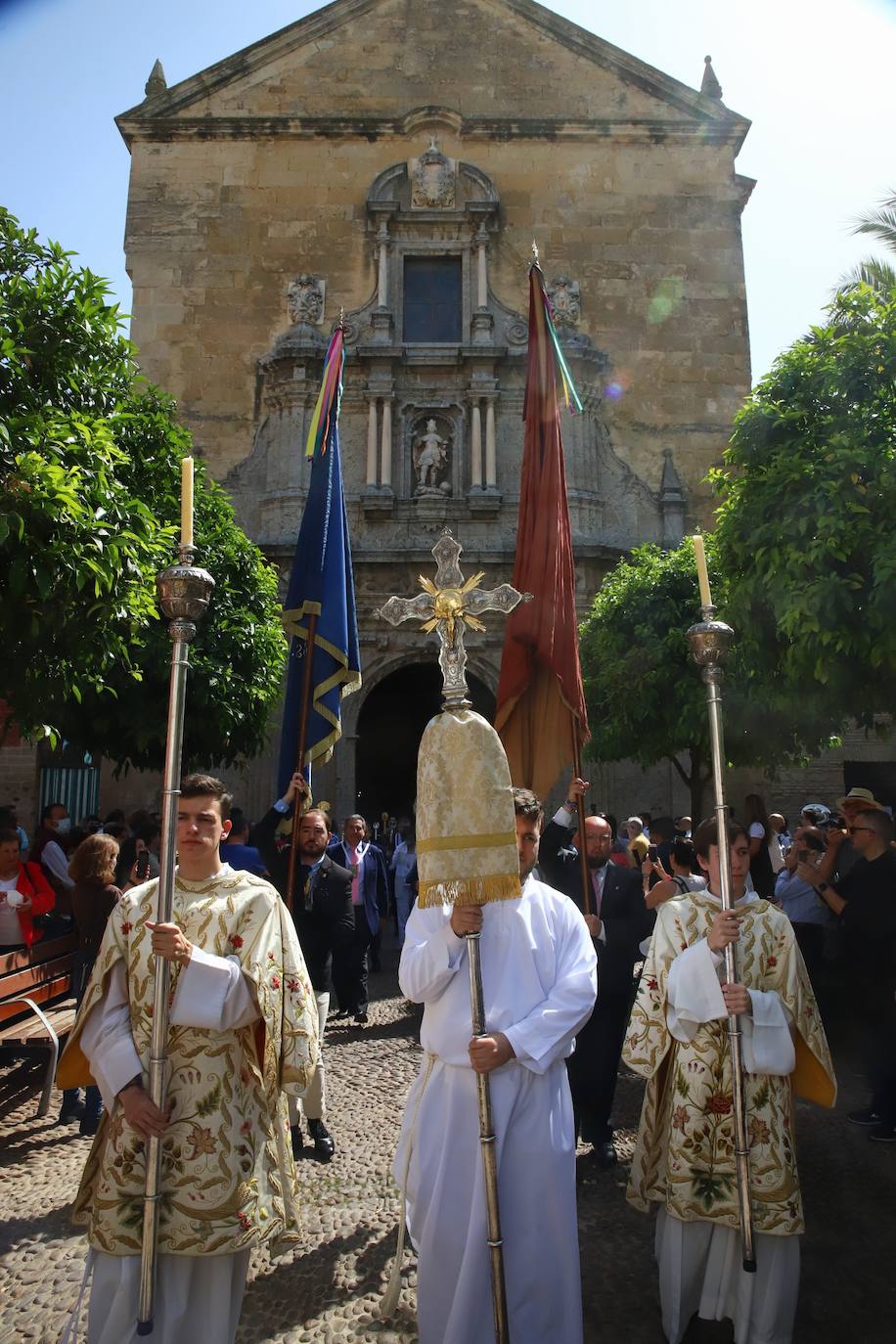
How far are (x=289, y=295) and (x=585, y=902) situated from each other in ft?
49.1

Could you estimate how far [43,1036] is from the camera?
567 centimetres

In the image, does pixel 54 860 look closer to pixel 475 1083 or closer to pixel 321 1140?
pixel 321 1140

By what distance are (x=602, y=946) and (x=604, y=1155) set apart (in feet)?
3.44

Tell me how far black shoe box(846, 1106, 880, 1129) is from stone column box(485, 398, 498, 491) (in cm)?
1198

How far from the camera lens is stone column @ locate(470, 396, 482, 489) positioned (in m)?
16.2

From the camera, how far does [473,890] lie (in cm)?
294

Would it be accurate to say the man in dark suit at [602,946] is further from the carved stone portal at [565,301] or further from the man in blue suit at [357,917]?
the carved stone portal at [565,301]

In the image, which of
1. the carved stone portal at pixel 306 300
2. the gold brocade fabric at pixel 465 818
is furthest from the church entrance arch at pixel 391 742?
the gold brocade fabric at pixel 465 818

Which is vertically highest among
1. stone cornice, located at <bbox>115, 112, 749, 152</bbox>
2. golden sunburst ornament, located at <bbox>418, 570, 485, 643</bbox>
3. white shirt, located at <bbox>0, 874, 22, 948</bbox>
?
stone cornice, located at <bbox>115, 112, 749, 152</bbox>

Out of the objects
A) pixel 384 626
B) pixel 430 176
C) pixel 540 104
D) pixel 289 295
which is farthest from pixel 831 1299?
pixel 540 104

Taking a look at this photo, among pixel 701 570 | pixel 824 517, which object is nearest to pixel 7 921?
pixel 701 570

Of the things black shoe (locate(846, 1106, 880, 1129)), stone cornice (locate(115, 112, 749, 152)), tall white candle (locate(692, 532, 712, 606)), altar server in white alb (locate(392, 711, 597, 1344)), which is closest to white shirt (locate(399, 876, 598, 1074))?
altar server in white alb (locate(392, 711, 597, 1344))

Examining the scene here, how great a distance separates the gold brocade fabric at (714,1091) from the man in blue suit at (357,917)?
11.6 feet

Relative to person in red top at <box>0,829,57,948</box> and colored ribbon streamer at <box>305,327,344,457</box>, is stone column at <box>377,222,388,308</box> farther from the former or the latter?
person in red top at <box>0,829,57,948</box>
